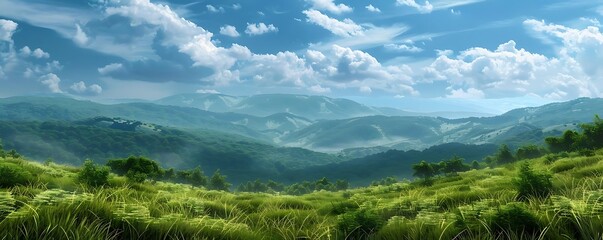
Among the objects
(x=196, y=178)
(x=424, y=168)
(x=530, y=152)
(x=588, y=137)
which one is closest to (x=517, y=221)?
(x=424, y=168)

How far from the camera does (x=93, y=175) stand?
1291 centimetres

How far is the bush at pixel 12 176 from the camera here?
1091 centimetres

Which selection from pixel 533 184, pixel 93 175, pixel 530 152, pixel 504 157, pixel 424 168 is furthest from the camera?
pixel 504 157

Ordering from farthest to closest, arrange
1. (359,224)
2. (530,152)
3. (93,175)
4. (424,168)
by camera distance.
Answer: (530,152), (424,168), (93,175), (359,224)

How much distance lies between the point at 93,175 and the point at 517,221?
39.1 ft

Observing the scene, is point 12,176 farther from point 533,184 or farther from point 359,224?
point 533,184

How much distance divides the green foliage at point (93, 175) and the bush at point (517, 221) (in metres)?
11.3

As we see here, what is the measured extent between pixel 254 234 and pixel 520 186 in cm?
747

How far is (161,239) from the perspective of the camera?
23.9 ft

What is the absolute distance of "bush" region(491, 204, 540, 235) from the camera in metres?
7.14

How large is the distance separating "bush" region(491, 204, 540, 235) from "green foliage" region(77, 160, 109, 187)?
444 inches

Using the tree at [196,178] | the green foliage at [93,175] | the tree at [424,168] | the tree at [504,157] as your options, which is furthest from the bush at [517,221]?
the tree at [196,178]

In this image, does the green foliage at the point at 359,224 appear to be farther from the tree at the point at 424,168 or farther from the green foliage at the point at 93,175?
the tree at the point at 424,168

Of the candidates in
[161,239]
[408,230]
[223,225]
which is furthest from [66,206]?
[408,230]
